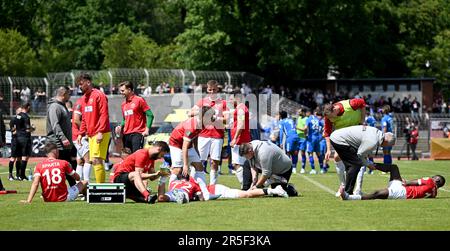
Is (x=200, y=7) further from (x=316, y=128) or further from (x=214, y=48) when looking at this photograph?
(x=316, y=128)

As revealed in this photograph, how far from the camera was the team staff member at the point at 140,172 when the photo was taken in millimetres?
14797

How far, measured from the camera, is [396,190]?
15664 millimetres

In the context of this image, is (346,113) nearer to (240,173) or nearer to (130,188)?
(240,173)

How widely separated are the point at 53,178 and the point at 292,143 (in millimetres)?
14490

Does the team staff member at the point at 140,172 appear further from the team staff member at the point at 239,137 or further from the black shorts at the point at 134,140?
the team staff member at the point at 239,137

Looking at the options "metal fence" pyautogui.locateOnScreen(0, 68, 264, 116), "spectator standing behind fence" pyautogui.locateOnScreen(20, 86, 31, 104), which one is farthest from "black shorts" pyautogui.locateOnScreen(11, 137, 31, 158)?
"spectator standing behind fence" pyautogui.locateOnScreen(20, 86, 31, 104)

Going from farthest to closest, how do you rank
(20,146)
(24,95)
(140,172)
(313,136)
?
(24,95), (313,136), (20,146), (140,172)

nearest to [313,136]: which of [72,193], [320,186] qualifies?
[320,186]

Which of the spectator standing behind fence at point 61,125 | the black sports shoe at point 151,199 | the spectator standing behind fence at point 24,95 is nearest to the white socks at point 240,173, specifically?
the spectator standing behind fence at point 61,125

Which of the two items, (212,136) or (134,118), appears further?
(212,136)

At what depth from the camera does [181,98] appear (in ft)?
142

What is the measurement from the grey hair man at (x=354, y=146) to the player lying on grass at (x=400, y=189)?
0.30m

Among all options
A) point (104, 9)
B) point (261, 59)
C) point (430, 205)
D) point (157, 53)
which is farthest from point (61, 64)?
point (430, 205)
